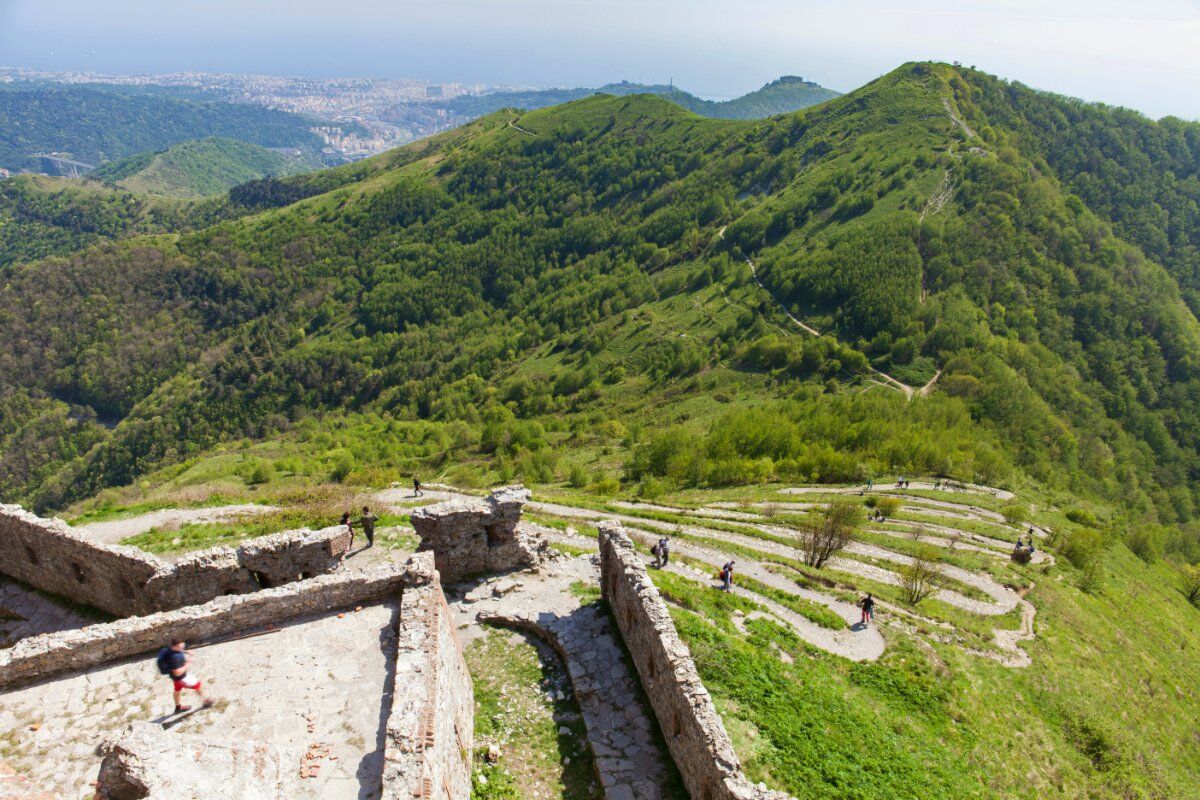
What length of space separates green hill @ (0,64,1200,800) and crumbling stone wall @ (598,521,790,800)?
202cm

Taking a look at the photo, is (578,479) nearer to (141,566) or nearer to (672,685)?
(141,566)

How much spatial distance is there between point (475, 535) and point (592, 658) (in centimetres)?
621

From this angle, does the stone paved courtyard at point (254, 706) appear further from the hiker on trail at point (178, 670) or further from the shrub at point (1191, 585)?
the shrub at point (1191, 585)

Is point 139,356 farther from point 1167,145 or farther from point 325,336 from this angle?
point 1167,145

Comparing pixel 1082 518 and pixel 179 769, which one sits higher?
pixel 179 769

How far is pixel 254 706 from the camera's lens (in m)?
14.7

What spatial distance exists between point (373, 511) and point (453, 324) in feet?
467

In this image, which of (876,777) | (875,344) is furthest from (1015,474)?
(876,777)

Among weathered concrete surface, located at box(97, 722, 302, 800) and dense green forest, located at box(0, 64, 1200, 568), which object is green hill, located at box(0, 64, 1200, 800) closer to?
dense green forest, located at box(0, 64, 1200, 568)

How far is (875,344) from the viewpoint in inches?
3622

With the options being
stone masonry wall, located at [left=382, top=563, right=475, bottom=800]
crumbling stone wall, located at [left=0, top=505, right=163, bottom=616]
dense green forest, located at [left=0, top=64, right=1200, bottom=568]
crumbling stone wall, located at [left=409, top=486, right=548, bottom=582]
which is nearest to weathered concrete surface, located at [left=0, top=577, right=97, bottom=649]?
crumbling stone wall, located at [left=0, top=505, right=163, bottom=616]

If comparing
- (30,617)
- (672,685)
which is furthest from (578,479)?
(672,685)

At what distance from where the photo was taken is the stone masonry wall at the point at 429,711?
11.5 m

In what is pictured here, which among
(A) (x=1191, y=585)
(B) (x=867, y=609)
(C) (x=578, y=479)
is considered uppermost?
(B) (x=867, y=609)
